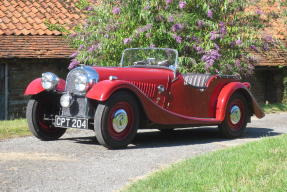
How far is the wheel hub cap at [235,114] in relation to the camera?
9578mm


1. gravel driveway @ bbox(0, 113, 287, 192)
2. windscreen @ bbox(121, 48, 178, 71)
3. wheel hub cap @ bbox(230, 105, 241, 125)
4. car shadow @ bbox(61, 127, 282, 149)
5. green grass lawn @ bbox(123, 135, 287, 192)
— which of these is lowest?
car shadow @ bbox(61, 127, 282, 149)

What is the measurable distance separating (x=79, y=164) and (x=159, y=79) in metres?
2.59

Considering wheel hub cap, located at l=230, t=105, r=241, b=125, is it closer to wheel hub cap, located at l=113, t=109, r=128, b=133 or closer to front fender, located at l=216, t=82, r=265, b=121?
front fender, located at l=216, t=82, r=265, b=121

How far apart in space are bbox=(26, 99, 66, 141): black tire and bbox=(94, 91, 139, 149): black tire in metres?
1.36

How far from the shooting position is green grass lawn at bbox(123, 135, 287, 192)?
508 centimetres

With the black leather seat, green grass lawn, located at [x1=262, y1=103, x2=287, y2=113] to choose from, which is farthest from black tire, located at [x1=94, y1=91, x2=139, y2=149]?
green grass lawn, located at [x1=262, y1=103, x2=287, y2=113]

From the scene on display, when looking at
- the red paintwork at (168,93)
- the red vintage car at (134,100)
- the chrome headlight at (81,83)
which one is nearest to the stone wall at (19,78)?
the red vintage car at (134,100)

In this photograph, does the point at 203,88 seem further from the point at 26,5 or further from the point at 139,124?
the point at 26,5

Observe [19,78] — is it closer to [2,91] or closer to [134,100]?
[2,91]

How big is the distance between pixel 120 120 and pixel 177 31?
7.79 m

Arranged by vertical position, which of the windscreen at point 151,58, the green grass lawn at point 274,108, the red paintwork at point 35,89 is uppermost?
the windscreen at point 151,58

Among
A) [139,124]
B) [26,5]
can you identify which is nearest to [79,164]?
[139,124]

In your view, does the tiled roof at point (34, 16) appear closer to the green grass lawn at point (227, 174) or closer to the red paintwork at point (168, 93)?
the red paintwork at point (168, 93)

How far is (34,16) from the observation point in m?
20.0
